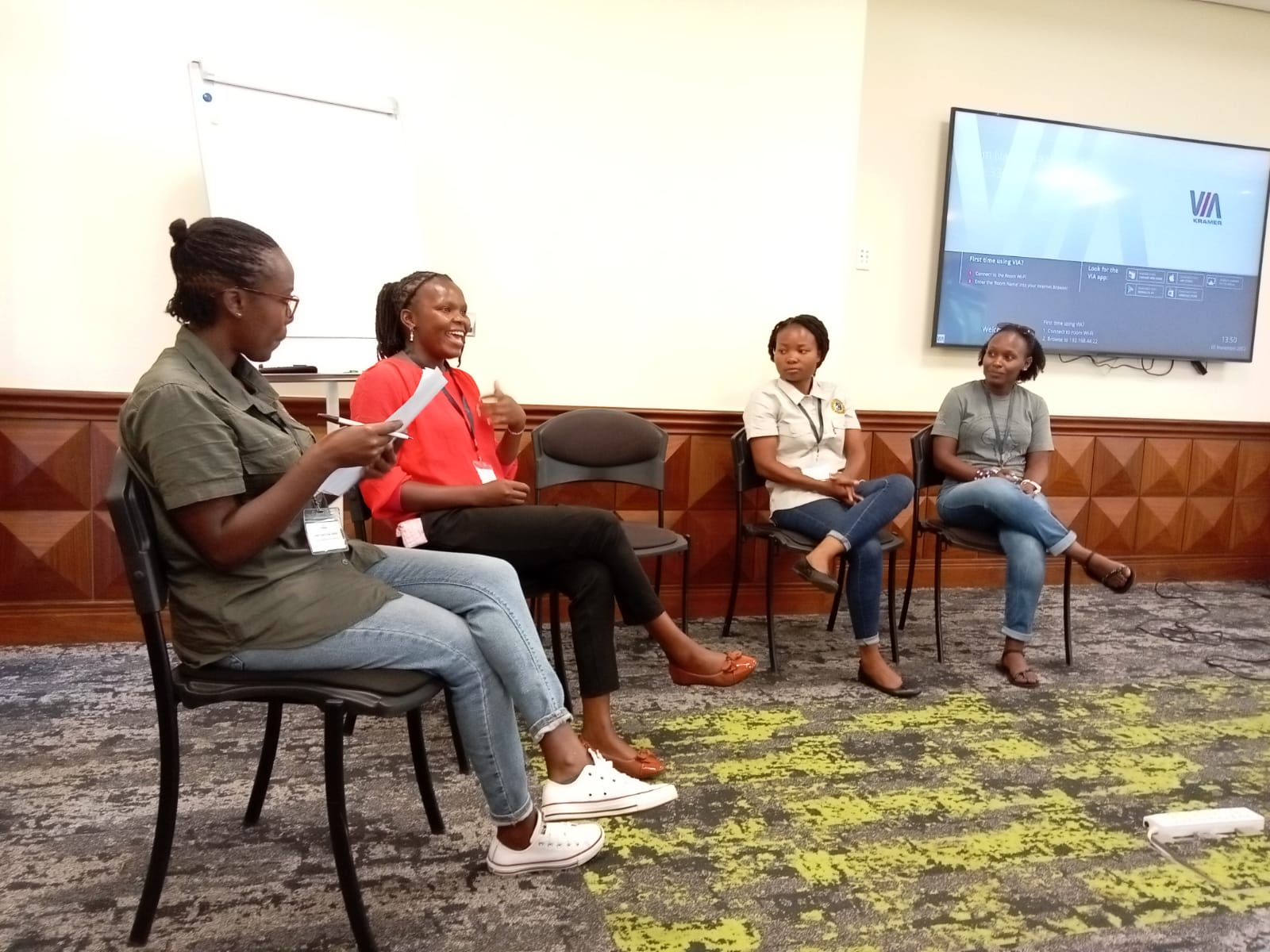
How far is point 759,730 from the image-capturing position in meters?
2.25

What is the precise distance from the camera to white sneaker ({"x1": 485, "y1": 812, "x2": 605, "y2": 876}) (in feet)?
5.08

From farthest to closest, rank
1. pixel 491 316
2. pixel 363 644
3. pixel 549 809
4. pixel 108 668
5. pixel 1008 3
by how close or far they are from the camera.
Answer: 1. pixel 1008 3
2. pixel 491 316
3. pixel 108 668
4. pixel 549 809
5. pixel 363 644

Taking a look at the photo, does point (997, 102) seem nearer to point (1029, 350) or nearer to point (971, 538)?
point (1029, 350)

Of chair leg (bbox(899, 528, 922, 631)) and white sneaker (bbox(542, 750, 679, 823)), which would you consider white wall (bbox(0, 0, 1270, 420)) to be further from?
white sneaker (bbox(542, 750, 679, 823))

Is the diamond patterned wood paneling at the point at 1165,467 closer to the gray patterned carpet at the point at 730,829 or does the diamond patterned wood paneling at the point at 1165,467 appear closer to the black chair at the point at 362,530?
the gray patterned carpet at the point at 730,829

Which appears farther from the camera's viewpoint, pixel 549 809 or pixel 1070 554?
pixel 1070 554

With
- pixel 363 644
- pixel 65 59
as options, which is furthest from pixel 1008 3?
pixel 363 644

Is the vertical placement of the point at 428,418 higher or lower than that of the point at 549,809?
higher

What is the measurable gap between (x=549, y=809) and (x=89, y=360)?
7.38 ft

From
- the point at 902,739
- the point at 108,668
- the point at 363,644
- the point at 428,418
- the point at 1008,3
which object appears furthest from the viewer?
the point at 1008,3

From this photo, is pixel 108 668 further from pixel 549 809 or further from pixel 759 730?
pixel 759 730

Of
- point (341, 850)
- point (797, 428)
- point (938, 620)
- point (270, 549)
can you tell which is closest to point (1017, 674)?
point (938, 620)

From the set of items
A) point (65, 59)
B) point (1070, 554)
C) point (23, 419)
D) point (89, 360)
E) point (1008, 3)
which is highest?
point (1008, 3)

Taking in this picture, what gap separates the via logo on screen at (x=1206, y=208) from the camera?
3.94 meters
